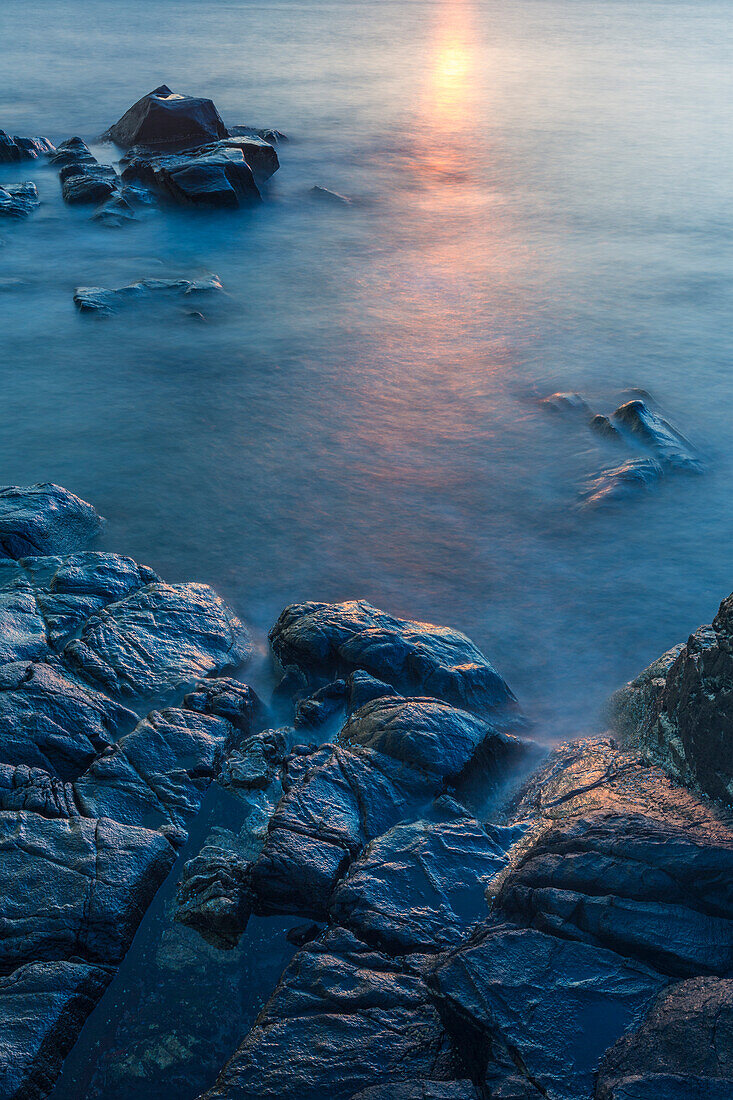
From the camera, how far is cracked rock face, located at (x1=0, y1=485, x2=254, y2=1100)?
10.9 ft

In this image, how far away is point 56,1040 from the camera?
10.4ft

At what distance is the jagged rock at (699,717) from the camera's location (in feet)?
12.2

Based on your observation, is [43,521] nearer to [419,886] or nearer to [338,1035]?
[419,886]

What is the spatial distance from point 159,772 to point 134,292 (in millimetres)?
8584

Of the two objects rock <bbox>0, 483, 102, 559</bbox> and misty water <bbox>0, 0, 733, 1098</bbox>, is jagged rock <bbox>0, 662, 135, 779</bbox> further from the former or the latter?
rock <bbox>0, 483, 102, 559</bbox>

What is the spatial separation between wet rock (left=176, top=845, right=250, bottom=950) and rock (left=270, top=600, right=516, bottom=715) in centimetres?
151

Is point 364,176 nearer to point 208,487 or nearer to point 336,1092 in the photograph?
point 208,487

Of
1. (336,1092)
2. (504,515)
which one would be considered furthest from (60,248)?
(336,1092)

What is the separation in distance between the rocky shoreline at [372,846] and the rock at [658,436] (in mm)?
3598

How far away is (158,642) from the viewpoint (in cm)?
527

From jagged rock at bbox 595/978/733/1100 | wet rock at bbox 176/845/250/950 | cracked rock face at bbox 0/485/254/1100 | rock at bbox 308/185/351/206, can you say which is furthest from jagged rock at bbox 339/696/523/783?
rock at bbox 308/185/351/206

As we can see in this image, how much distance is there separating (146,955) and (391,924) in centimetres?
111

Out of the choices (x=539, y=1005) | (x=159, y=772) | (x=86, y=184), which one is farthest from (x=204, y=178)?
(x=539, y=1005)

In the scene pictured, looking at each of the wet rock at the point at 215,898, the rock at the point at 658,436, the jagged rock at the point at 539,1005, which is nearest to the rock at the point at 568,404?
the rock at the point at 658,436
